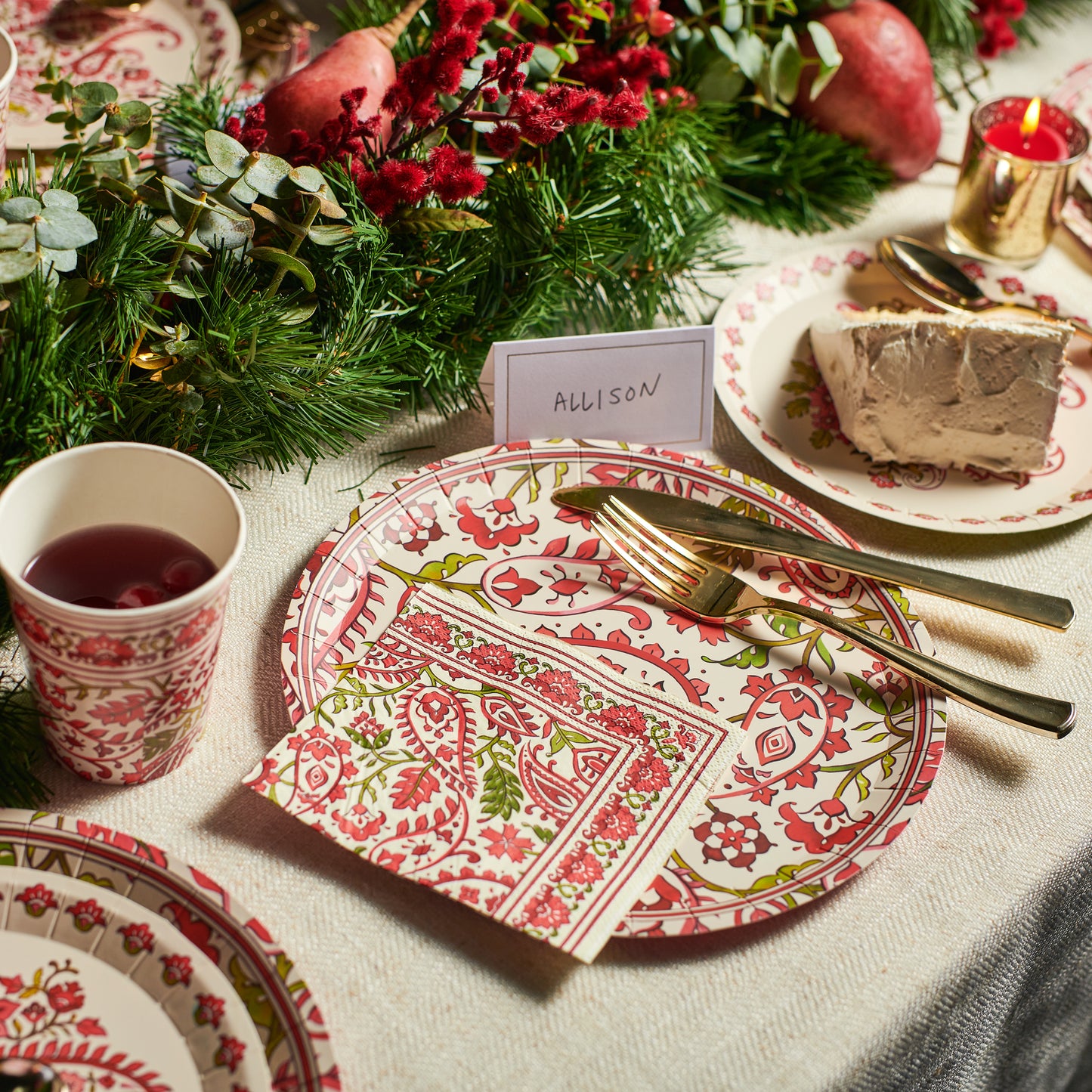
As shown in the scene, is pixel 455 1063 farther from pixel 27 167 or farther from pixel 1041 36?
pixel 1041 36

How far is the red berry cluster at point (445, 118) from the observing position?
2.10 feet

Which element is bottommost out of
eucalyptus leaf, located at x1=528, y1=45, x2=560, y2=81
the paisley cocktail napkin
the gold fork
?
the paisley cocktail napkin

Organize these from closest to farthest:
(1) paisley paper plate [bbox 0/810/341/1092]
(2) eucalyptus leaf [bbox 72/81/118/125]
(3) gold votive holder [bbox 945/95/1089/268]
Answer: (1) paisley paper plate [bbox 0/810/341/1092], (2) eucalyptus leaf [bbox 72/81/118/125], (3) gold votive holder [bbox 945/95/1089/268]

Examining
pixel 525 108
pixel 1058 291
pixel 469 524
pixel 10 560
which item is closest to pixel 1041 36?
pixel 1058 291

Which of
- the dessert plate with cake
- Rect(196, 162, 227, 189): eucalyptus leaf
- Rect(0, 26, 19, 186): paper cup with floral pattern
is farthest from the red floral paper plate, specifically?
Rect(0, 26, 19, 186): paper cup with floral pattern

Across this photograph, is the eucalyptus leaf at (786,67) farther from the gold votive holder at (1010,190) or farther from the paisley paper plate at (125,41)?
the paisley paper plate at (125,41)

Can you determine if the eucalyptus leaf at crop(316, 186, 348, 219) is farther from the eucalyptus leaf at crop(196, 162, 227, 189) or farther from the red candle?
the red candle

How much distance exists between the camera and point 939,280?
3.05 ft

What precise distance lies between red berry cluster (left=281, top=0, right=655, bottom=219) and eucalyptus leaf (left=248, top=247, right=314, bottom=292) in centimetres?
8

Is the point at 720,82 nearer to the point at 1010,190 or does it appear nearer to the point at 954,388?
the point at 1010,190

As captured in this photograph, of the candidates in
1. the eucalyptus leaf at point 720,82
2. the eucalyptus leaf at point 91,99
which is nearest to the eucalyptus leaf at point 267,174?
the eucalyptus leaf at point 91,99

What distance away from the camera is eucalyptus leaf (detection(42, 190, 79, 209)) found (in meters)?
0.53

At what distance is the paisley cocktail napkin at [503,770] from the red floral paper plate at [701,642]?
18mm

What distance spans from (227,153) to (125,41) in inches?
18.6
